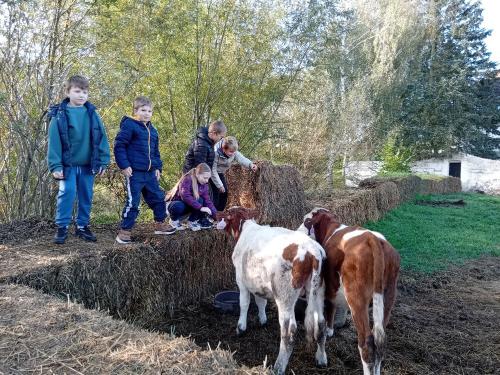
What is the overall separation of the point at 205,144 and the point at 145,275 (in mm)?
2186

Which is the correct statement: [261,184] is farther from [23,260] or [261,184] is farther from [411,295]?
[23,260]

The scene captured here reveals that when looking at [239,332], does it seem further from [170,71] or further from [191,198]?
[170,71]

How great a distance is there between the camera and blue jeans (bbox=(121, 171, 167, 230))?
508cm

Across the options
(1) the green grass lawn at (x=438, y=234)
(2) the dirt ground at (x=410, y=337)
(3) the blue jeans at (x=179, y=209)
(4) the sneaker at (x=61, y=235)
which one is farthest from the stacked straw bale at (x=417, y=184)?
(4) the sneaker at (x=61, y=235)

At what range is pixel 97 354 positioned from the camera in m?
2.40

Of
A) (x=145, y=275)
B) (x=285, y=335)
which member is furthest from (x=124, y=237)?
(x=285, y=335)

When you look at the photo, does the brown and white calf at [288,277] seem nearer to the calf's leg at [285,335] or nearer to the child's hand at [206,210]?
the calf's leg at [285,335]

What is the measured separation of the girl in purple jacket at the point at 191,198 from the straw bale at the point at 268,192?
1.43 metres

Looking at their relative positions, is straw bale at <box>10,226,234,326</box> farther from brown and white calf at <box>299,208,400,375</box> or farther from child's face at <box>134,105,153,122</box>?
brown and white calf at <box>299,208,400,375</box>

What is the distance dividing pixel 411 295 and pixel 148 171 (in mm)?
4418

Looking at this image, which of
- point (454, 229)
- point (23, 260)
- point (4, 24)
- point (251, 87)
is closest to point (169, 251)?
point (23, 260)

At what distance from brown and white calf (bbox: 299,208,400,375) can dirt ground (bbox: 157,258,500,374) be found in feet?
1.67

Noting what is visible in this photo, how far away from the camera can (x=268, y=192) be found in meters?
7.26

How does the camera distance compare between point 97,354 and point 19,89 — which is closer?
point 97,354
